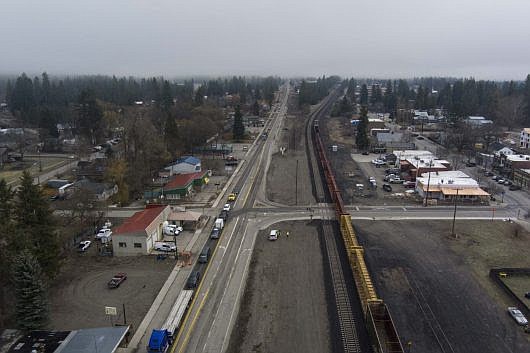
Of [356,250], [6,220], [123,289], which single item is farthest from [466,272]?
[6,220]

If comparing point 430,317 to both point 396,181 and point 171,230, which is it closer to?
point 171,230

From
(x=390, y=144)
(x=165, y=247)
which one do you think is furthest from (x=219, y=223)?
(x=390, y=144)

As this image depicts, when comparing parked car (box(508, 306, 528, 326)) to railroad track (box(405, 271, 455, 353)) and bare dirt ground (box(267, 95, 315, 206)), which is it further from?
bare dirt ground (box(267, 95, 315, 206))

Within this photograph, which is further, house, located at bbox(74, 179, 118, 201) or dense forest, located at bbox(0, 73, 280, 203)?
dense forest, located at bbox(0, 73, 280, 203)

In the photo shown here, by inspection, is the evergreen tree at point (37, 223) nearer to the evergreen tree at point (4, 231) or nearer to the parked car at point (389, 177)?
the evergreen tree at point (4, 231)

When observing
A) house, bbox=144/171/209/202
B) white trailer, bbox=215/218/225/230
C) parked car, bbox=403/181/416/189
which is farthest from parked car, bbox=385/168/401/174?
white trailer, bbox=215/218/225/230

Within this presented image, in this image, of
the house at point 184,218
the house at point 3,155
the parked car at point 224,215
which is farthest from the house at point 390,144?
the house at point 3,155
